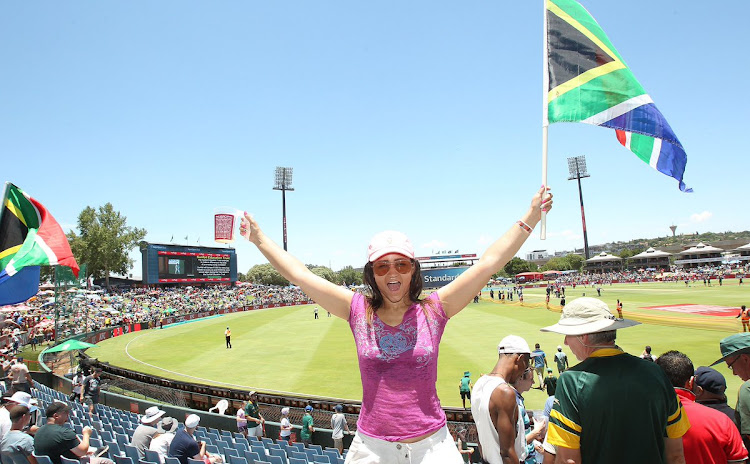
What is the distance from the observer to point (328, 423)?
12.0 metres

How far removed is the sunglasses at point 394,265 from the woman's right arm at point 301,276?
19cm

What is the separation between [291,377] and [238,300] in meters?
51.1

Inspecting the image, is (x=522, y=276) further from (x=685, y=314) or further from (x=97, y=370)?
(x=97, y=370)

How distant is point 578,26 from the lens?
5.30 m

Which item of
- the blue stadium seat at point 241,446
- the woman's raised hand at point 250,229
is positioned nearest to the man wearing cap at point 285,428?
the blue stadium seat at point 241,446

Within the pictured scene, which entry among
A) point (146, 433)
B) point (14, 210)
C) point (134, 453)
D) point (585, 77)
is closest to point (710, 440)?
point (585, 77)

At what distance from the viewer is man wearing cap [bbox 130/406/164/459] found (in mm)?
6379

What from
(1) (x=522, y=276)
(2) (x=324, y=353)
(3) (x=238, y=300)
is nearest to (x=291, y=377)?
(2) (x=324, y=353)

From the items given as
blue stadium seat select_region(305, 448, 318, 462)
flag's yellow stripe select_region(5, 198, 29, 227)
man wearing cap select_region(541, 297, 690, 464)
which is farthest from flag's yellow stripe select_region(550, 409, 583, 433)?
flag's yellow stripe select_region(5, 198, 29, 227)

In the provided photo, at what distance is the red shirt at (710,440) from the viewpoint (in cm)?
259

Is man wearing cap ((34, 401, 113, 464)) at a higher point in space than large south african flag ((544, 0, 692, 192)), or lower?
lower

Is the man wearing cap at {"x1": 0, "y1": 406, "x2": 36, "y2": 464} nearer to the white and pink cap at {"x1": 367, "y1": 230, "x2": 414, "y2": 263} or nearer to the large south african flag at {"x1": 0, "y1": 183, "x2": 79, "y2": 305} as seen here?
the white and pink cap at {"x1": 367, "y1": 230, "x2": 414, "y2": 263}

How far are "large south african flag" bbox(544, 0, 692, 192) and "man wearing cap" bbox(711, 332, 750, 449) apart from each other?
2.12 metres

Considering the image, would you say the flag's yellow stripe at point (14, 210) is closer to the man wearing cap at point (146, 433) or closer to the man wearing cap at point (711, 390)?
the man wearing cap at point (146, 433)
